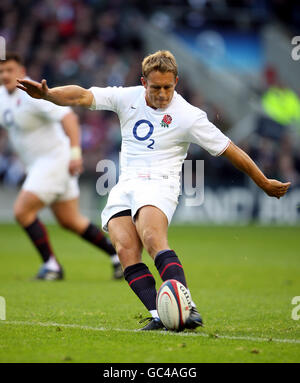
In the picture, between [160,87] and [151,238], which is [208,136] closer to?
[160,87]

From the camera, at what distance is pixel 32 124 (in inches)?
381

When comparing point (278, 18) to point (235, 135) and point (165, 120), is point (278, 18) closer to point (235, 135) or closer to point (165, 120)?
point (235, 135)

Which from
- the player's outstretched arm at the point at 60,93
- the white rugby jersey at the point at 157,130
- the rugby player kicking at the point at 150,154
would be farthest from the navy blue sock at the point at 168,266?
the player's outstretched arm at the point at 60,93

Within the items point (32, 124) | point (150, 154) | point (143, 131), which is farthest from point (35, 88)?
point (32, 124)

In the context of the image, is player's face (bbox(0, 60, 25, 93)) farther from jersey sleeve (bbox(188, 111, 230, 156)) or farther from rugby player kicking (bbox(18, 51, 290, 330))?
jersey sleeve (bbox(188, 111, 230, 156))

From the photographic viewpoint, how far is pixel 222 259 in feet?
41.0

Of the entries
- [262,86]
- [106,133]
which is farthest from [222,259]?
[262,86]

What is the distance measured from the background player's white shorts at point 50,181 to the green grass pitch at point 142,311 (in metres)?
Result: 1.09

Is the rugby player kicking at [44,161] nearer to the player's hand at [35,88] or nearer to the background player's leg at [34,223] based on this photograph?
the background player's leg at [34,223]

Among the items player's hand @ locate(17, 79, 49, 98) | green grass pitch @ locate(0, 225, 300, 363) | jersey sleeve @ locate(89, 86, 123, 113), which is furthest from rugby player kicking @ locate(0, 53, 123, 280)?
player's hand @ locate(17, 79, 49, 98)

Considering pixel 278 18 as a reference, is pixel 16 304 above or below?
below

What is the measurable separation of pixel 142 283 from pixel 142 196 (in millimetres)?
666

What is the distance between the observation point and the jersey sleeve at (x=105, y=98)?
5.86 metres

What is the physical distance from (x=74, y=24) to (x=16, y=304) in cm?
1889
